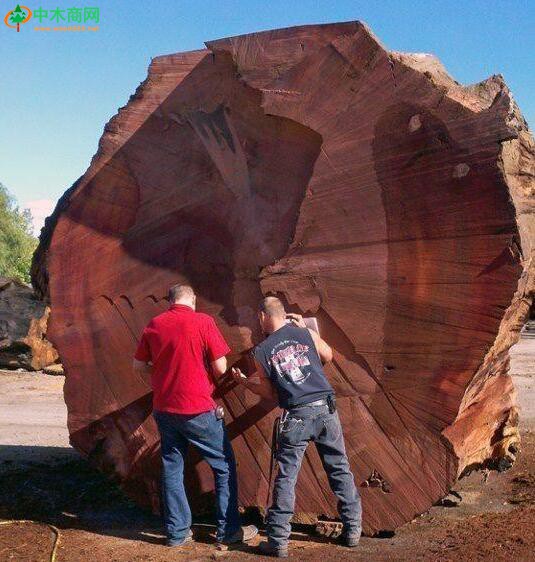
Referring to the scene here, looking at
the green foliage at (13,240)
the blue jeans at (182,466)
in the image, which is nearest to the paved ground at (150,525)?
the blue jeans at (182,466)

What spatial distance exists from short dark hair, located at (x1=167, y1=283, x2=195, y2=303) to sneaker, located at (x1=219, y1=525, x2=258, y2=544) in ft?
4.10

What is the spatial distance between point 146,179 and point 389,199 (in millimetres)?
1457

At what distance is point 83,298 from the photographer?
4.48 metres

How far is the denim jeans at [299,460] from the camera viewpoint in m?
3.79

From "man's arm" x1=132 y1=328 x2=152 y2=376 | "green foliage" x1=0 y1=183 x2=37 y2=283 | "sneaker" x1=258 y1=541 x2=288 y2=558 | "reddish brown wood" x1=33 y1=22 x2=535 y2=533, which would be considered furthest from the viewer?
"green foliage" x1=0 y1=183 x2=37 y2=283

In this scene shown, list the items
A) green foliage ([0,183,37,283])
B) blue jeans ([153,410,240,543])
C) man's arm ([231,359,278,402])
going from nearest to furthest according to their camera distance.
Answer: man's arm ([231,359,278,402]) < blue jeans ([153,410,240,543]) < green foliage ([0,183,37,283])

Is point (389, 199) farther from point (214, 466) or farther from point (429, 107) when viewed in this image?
point (214, 466)

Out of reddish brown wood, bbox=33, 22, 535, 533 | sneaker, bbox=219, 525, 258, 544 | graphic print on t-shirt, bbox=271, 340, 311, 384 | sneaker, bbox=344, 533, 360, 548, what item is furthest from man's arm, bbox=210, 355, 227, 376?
sneaker, bbox=344, 533, 360, 548

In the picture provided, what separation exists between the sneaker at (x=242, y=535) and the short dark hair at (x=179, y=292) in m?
1.25

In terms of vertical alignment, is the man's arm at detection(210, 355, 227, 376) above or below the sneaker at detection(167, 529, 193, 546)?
above

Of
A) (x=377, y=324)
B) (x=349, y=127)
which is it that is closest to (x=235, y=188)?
(x=349, y=127)

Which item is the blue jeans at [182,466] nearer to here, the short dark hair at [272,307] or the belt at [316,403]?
the belt at [316,403]

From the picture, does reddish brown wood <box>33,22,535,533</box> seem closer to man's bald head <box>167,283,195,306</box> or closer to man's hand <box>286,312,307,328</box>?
man's hand <box>286,312,307,328</box>

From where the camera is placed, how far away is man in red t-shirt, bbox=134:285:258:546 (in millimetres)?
3988
